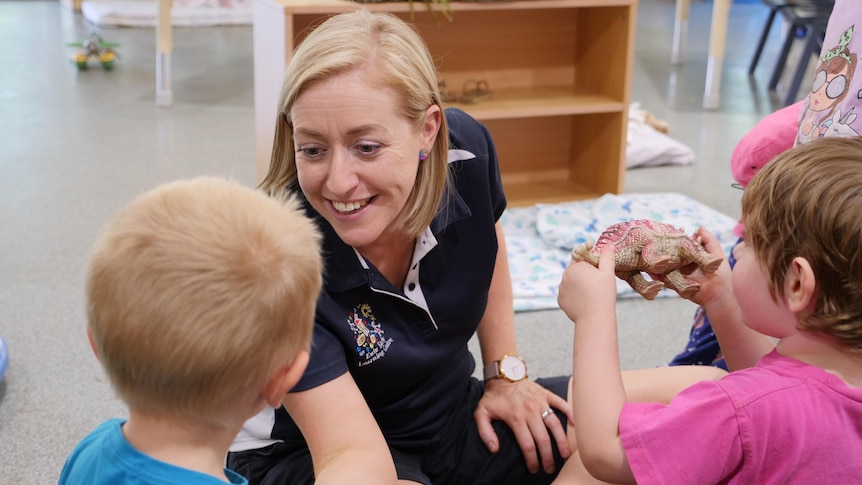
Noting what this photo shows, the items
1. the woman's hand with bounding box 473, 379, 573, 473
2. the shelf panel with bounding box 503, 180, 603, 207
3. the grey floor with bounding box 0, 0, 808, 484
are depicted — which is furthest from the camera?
the shelf panel with bounding box 503, 180, 603, 207

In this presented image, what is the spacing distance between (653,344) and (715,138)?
1833mm

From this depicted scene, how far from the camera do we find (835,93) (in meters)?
1.28

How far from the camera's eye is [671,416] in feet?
3.05

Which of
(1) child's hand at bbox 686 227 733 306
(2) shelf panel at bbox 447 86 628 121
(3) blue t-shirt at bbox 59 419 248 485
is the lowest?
(2) shelf panel at bbox 447 86 628 121

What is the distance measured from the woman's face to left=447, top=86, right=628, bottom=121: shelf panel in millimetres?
1675

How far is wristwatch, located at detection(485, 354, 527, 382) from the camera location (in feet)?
4.59

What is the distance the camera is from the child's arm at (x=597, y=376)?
3.18 feet

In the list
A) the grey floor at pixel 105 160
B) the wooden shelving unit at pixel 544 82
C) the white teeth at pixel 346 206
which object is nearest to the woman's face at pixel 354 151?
the white teeth at pixel 346 206

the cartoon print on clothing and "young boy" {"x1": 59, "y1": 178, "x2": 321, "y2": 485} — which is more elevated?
the cartoon print on clothing

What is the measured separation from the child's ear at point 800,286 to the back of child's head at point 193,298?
0.49 meters

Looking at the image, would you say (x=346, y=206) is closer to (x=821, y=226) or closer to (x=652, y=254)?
(x=652, y=254)

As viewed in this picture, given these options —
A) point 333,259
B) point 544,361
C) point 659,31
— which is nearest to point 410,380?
point 333,259

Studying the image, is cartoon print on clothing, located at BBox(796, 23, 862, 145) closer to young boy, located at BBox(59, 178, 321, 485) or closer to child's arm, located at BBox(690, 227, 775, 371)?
child's arm, located at BBox(690, 227, 775, 371)

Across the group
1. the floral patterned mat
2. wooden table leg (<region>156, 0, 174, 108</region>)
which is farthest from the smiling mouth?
wooden table leg (<region>156, 0, 174, 108</region>)
